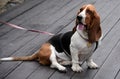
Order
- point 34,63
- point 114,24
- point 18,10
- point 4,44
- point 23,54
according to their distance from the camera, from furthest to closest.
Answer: point 18,10 → point 114,24 → point 4,44 → point 23,54 → point 34,63

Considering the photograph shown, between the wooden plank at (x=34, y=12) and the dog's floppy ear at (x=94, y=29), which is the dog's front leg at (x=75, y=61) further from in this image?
the wooden plank at (x=34, y=12)

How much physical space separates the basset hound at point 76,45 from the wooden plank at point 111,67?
121 mm

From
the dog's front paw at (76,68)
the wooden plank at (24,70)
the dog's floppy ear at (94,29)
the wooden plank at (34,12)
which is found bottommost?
the dog's front paw at (76,68)

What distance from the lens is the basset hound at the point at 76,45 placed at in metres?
3.09

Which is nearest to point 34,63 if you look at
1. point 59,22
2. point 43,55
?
point 43,55

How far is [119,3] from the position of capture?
218 inches

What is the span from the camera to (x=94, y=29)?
3141mm

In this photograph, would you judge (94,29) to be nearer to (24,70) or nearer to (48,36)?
(24,70)

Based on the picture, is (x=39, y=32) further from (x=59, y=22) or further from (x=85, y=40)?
(x=85, y=40)

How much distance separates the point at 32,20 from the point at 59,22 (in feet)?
1.54

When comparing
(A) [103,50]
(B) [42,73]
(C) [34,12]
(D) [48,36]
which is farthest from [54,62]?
(C) [34,12]

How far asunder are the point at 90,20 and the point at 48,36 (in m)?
1.39

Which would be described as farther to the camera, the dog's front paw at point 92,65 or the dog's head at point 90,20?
the dog's front paw at point 92,65

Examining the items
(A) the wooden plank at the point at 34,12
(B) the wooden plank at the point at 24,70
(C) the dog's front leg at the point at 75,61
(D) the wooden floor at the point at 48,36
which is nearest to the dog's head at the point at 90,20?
(C) the dog's front leg at the point at 75,61
